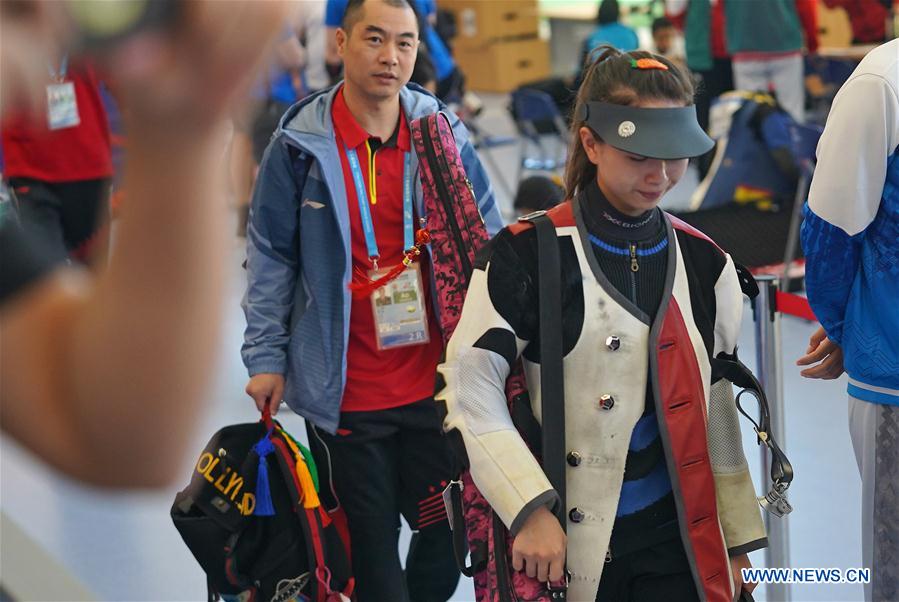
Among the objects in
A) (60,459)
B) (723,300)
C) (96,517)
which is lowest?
(96,517)

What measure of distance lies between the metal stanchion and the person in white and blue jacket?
281 millimetres

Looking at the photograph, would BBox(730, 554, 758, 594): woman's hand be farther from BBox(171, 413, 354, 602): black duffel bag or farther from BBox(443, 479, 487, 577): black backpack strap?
BBox(171, 413, 354, 602): black duffel bag

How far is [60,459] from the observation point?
735mm

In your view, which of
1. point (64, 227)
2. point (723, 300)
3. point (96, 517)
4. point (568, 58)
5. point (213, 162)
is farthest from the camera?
point (568, 58)

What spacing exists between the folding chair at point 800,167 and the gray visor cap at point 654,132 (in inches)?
144

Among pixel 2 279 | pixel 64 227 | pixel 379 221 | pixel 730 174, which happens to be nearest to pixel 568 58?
pixel 730 174

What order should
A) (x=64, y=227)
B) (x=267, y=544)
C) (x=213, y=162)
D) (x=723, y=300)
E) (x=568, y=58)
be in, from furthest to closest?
(x=568, y=58) < (x=64, y=227) < (x=267, y=544) < (x=723, y=300) < (x=213, y=162)

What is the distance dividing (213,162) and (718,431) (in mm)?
1614

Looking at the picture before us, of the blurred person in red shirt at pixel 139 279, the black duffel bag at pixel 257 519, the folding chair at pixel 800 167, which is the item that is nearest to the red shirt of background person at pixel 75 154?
the black duffel bag at pixel 257 519

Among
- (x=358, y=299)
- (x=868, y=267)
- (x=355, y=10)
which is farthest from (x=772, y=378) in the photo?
(x=355, y=10)

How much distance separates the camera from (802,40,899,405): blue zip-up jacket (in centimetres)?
219

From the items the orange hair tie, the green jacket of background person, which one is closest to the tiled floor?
the orange hair tie

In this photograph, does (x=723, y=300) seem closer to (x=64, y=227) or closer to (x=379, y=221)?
(x=379, y=221)

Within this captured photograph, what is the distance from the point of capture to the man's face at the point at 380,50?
270 cm
